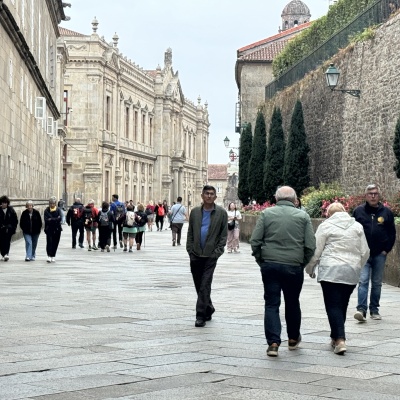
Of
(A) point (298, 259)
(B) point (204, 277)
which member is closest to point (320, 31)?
(B) point (204, 277)

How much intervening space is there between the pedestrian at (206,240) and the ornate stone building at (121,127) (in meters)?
57.9

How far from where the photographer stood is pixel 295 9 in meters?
123

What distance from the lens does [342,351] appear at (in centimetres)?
889

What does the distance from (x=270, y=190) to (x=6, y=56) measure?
1374 cm

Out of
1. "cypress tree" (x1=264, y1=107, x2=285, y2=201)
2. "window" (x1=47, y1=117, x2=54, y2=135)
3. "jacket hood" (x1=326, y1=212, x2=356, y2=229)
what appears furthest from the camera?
"window" (x1=47, y1=117, x2=54, y2=135)

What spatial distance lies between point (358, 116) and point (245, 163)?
1786 centimetres

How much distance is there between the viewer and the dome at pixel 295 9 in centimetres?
12262

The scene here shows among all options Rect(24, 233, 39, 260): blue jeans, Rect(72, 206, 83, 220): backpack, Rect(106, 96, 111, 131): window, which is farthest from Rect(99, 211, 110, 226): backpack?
Rect(106, 96, 111, 131): window

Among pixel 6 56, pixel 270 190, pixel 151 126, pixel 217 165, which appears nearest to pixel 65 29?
pixel 151 126

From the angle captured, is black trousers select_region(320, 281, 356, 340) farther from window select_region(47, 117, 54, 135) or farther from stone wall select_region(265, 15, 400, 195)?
window select_region(47, 117, 54, 135)

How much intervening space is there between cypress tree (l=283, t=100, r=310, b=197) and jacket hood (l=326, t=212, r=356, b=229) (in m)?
24.5

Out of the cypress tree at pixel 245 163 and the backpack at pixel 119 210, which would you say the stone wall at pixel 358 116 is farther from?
the cypress tree at pixel 245 163

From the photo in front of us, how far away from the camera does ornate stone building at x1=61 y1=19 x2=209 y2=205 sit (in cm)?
7162

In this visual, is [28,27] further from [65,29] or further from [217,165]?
[217,165]
